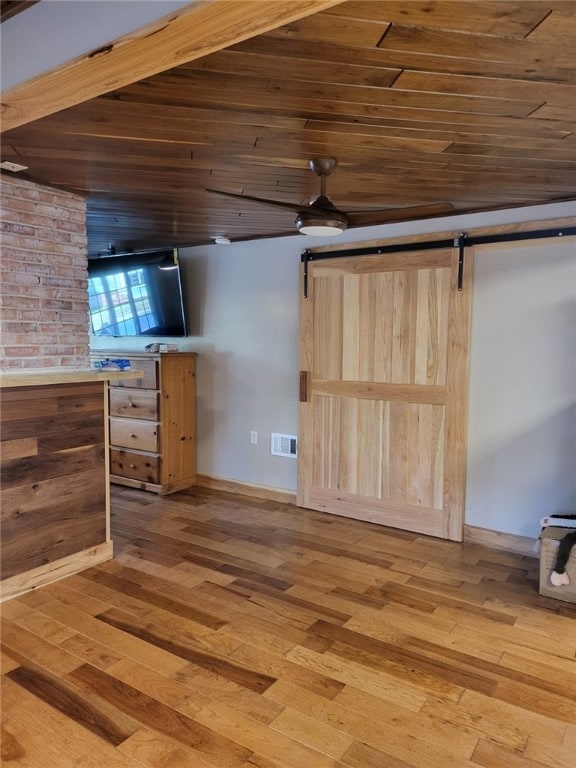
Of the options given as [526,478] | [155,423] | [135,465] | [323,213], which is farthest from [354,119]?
[135,465]

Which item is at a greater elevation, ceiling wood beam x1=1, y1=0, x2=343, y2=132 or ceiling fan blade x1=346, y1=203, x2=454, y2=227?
ceiling wood beam x1=1, y1=0, x2=343, y2=132

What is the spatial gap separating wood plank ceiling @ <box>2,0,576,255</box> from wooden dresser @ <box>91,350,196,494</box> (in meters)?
1.54

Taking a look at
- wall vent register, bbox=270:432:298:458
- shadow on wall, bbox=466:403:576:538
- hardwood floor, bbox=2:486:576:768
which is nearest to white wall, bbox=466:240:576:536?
shadow on wall, bbox=466:403:576:538

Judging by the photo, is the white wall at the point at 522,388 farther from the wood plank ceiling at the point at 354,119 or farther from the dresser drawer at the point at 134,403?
the dresser drawer at the point at 134,403

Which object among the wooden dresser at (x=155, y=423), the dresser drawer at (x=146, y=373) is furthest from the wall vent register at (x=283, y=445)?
the dresser drawer at (x=146, y=373)

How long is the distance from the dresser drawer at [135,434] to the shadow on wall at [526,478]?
262 centimetres

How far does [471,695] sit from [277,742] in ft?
2.59

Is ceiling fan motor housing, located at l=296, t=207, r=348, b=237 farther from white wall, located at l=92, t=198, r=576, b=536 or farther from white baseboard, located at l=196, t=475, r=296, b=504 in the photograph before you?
white baseboard, located at l=196, t=475, r=296, b=504

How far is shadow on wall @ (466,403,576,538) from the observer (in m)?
3.23

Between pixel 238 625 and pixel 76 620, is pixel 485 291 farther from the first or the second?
pixel 76 620

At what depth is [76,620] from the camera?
2.54 m

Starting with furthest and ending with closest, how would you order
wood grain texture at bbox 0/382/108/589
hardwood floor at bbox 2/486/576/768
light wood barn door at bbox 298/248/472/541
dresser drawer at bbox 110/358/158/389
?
dresser drawer at bbox 110/358/158/389
light wood barn door at bbox 298/248/472/541
wood grain texture at bbox 0/382/108/589
hardwood floor at bbox 2/486/576/768

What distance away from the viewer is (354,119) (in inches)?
79.7

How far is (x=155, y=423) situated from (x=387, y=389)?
6.66 feet
